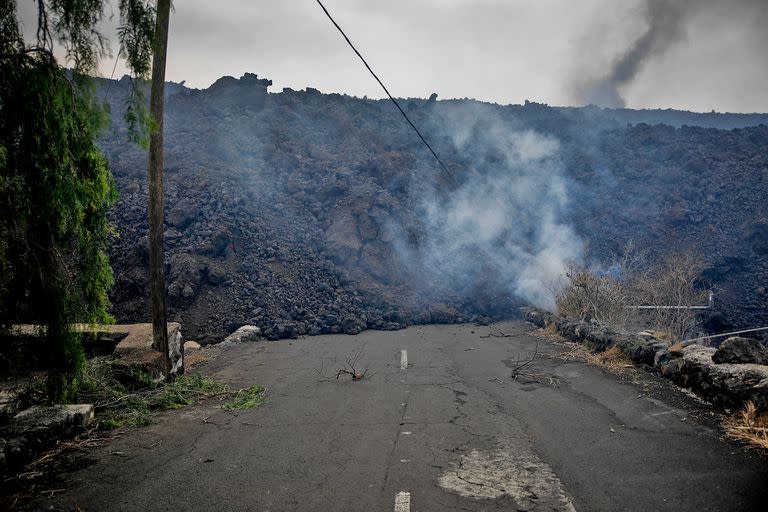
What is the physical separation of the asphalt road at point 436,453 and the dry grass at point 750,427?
18 centimetres

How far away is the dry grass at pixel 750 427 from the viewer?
4.62 meters

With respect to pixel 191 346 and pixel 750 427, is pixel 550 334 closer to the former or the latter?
pixel 750 427

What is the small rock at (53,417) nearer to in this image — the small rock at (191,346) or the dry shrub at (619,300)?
the small rock at (191,346)

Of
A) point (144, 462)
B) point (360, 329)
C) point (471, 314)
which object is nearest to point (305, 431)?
point (144, 462)

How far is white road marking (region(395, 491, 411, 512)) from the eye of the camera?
3590mm

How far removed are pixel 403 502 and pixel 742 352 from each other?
17.8 ft

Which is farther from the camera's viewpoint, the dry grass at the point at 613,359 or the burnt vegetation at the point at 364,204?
the burnt vegetation at the point at 364,204

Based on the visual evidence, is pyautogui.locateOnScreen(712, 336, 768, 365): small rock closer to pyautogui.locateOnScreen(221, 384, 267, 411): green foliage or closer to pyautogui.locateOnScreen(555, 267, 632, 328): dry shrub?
pyautogui.locateOnScreen(555, 267, 632, 328): dry shrub

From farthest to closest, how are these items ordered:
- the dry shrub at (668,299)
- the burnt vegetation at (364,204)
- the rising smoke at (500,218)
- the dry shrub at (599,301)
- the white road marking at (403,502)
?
the rising smoke at (500,218)
the burnt vegetation at (364,204)
the dry shrub at (668,299)
the dry shrub at (599,301)
the white road marking at (403,502)

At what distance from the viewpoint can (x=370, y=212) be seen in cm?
2244

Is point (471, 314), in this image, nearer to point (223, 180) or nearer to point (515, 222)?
point (515, 222)

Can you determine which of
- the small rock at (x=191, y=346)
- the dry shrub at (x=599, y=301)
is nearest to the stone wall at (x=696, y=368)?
the dry shrub at (x=599, y=301)

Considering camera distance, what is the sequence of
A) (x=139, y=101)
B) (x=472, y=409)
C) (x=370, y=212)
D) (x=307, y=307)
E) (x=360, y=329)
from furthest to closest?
(x=370, y=212)
(x=307, y=307)
(x=360, y=329)
(x=472, y=409)
(x=139, y=101)

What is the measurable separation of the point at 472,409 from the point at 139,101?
6018mm
